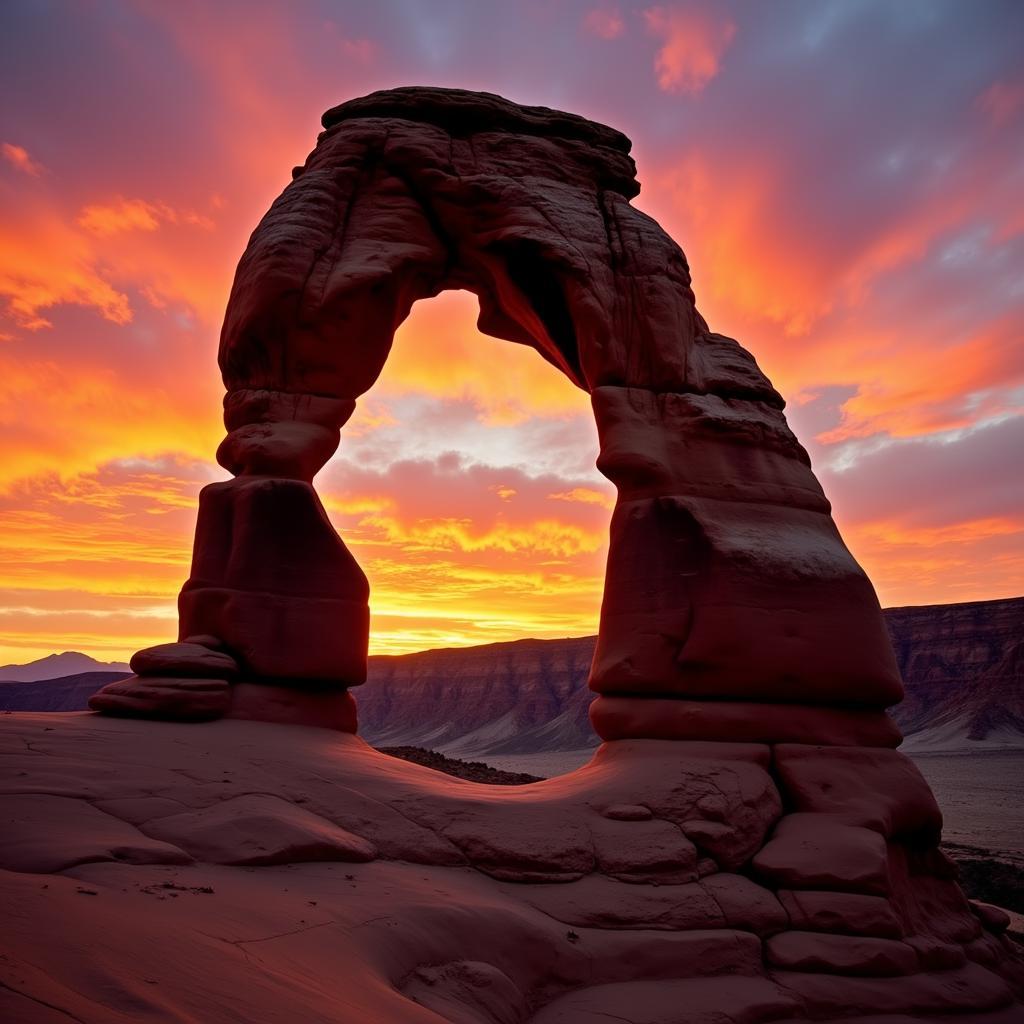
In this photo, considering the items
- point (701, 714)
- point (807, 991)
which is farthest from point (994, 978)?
point (701, 714)

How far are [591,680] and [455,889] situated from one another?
11.2 ft

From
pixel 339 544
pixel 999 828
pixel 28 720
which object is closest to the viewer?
pixel 28 720

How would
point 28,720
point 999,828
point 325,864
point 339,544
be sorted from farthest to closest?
point 999,828 < point 339,544 < point 28,720 < point 325,864

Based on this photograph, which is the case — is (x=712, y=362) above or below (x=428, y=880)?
above

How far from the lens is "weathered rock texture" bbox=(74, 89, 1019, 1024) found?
16.2 feet

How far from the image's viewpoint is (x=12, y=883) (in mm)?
2906

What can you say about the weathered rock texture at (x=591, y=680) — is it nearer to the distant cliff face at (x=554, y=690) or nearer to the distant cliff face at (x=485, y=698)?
the distant cliff face at (x=554, y=690)

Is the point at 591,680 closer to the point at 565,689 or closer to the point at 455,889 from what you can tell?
the point at 455,889

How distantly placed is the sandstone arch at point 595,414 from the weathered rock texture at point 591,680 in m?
0.03

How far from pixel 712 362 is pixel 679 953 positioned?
247 inches

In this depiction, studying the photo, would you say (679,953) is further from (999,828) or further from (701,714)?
(999,828)

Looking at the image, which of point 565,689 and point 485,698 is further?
point 485,698

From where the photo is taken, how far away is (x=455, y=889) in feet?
16.7

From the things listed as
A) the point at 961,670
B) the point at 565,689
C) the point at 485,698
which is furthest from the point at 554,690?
the point at 961,670
